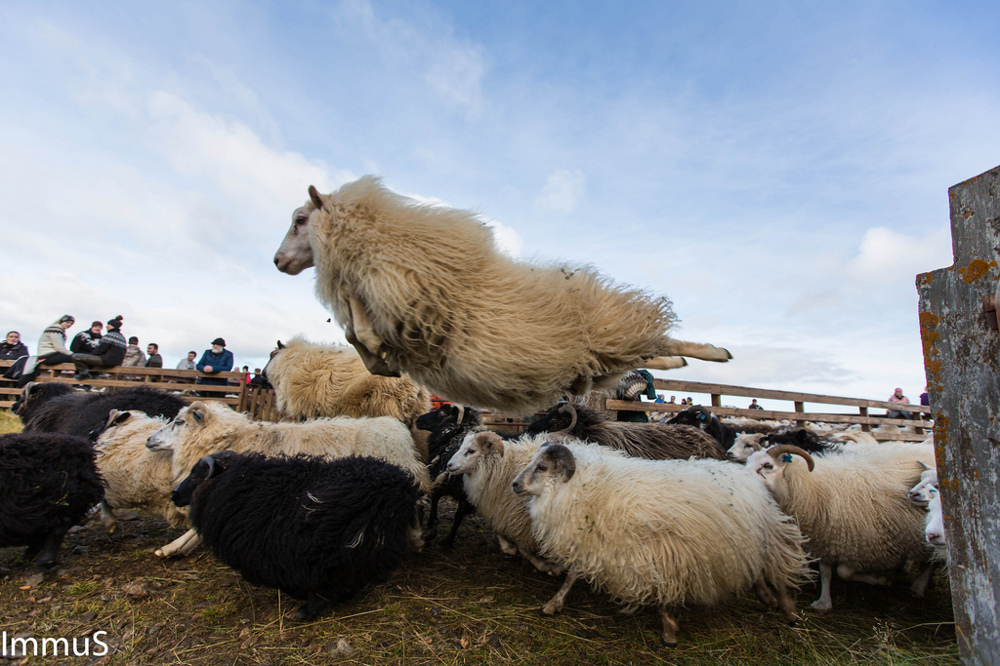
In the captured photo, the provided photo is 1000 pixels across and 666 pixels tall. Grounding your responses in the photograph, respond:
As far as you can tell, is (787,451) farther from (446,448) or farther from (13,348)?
(13,348)

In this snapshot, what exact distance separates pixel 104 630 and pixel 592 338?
3973 mm

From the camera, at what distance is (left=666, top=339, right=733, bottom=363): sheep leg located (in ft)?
8.96

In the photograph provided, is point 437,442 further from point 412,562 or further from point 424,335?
point 424,335

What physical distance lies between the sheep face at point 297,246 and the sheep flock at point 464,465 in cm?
1

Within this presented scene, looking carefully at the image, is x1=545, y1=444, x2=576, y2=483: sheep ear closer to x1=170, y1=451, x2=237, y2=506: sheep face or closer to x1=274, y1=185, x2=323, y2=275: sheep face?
x1=274, y1=185, x2=323, y2=275: sheep face

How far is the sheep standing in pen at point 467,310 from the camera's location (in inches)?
95.7

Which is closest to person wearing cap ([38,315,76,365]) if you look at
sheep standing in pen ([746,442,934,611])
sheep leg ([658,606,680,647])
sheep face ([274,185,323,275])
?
sheep face ([274,185,323,275])

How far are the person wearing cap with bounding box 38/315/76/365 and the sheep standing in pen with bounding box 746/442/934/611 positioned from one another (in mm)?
14616

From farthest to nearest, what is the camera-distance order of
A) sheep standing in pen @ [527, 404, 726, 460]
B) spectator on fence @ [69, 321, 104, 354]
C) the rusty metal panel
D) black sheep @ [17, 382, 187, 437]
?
spectator on fence @ [69, 321, 104, 354] < black sheep @ [17, 382, 187, 437] < sheep standing in pen @ [527, 404, 726, 460] < the rusty metal panel

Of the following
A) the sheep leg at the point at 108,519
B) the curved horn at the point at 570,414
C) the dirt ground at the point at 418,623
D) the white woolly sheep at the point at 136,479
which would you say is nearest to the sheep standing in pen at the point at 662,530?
the dirt ground at the point at 418,623

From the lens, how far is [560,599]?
4066 millimetres

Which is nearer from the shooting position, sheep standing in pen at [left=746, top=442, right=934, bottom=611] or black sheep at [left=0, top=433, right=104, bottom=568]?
black sheep at [left=0, top=433, right=104, bottom=568]

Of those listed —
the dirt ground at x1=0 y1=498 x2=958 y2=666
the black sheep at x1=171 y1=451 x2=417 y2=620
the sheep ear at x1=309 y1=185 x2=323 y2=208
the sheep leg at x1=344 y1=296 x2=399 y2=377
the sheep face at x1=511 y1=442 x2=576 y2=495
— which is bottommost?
the dirt ground at x1=0 y1=498 x2=958 y2=666

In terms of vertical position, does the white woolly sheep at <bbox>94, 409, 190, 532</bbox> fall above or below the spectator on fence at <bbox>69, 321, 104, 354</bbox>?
below
